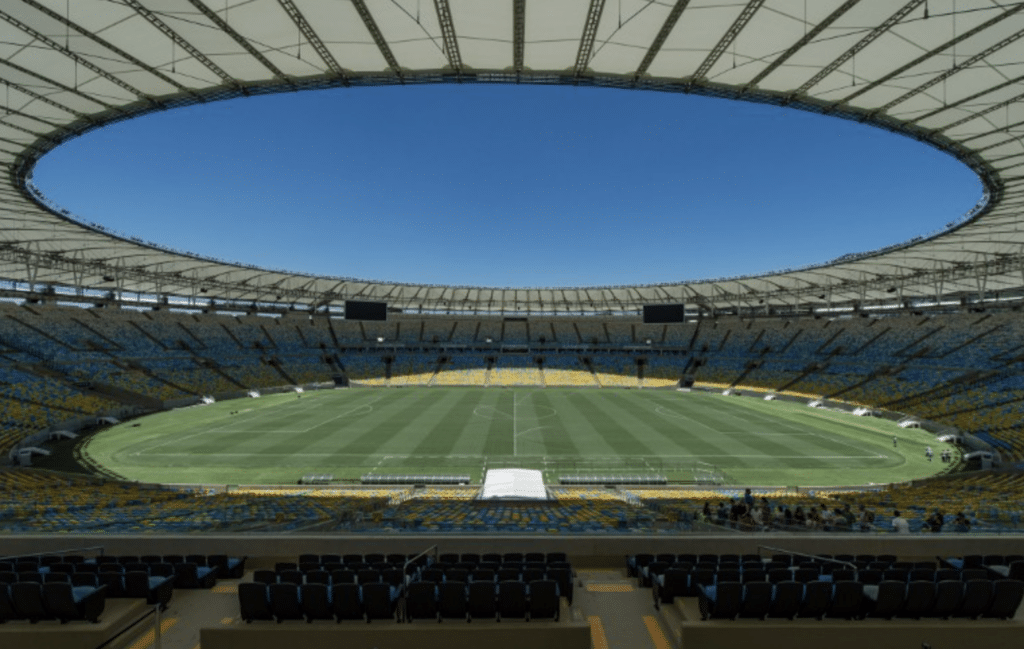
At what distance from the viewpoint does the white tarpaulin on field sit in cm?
1925

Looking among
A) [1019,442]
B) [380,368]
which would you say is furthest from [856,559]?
[380,368]

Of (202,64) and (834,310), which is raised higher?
(202,64)

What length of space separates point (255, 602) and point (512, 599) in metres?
2.78

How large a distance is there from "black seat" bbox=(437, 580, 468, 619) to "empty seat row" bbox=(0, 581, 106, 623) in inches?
152

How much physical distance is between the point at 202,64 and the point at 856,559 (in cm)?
1692

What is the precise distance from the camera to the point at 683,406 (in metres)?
47.8

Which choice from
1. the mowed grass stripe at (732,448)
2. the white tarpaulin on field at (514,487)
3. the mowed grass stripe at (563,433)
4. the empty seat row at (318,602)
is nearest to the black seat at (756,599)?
the empty seat row at (318,602)

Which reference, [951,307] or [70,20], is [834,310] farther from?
[70,20]

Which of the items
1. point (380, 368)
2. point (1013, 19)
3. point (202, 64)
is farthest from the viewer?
point (380, 368)

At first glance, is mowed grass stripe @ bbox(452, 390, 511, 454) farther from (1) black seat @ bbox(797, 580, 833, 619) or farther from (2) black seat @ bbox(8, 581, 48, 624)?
(1) black seat @ bbox(797, 580, 833, 619)

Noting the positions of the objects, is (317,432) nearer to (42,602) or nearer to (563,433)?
(563,433)

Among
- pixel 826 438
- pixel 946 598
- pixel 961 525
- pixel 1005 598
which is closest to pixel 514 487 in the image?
pixel 961 525

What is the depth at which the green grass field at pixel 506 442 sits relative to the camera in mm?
26656

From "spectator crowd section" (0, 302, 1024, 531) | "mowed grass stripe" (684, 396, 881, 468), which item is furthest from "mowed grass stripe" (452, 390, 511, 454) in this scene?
"mowed grass stripe" (684, 396, 881, 468)
